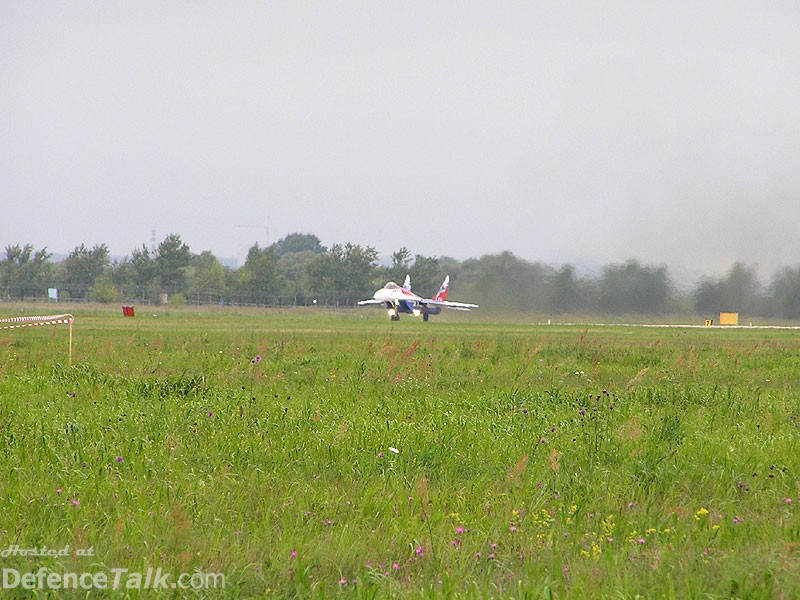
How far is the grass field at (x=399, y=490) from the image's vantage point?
17.6 feet

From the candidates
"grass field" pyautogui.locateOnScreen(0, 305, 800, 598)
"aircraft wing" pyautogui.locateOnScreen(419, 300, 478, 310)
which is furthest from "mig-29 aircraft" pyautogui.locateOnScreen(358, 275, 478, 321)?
"grass field" pyautogui.locateOnScreen(0, 305, 800, 598)

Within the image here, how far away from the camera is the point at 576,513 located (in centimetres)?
666

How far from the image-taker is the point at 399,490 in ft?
23.7

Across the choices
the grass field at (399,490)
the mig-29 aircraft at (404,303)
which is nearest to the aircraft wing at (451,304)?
the mig-29 aircraft at (404,303)

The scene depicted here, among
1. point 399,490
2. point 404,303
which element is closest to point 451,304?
point 404,303

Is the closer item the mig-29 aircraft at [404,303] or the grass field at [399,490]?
Answer: the grass field at [399,490]

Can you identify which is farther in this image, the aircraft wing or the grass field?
the aircraft wing

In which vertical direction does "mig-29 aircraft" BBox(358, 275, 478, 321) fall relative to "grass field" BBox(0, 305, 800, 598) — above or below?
above

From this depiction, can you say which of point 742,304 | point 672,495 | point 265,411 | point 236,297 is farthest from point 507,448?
point 236,297

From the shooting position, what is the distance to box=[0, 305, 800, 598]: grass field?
17.6ft

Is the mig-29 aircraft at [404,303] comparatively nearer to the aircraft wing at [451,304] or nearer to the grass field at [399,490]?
the aircraft wing at [451,304]

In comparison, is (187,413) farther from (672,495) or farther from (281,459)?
(672,495)

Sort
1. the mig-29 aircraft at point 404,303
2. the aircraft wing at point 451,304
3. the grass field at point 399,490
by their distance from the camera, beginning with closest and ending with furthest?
1. the grass field at point 399,490
2. the aircraft wing at point 451,304
3. the mig-29 aircraft at point 404,303

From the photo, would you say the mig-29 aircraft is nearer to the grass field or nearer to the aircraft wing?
the aircraft wing
